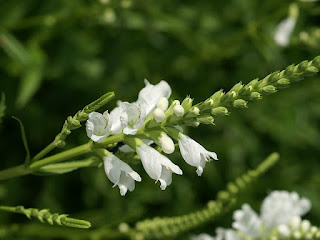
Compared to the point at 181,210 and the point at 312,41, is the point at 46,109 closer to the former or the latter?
the point at 181,210

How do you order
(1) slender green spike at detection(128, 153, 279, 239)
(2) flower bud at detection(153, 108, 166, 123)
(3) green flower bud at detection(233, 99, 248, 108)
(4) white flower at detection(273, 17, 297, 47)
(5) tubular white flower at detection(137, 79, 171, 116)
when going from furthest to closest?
(4) white flower at detection(273, 17, 297, 47) → (1) slender green spike at detection(128, 153, 279, 239) → (5) tubular white flower at detection(137, 79, 171, 116) → (2) flower bud at detection(153, 108, 166, 123) → (3) green flower bud at detection(233, 99, 248, 108)

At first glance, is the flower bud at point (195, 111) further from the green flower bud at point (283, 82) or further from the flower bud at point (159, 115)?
the green flower bud at point (283, 82)

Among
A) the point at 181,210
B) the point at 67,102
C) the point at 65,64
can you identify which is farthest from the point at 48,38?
the point at 181,210

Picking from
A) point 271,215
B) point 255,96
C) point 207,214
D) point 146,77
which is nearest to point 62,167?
point 255,96

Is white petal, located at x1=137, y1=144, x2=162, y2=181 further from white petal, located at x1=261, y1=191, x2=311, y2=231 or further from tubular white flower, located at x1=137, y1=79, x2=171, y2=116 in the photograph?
white petal, located at x1=261, y1=191, x2=311, y2=231

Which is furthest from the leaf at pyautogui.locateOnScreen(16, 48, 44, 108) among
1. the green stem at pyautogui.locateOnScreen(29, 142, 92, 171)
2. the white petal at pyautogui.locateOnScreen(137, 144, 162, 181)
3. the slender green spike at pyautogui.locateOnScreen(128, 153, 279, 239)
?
the white petal at pyautogui.locateOnScreen(137, 144, 162, 181)

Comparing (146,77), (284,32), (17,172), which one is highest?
(146,77)

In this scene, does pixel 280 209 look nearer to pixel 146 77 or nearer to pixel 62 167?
pixel 62 167
